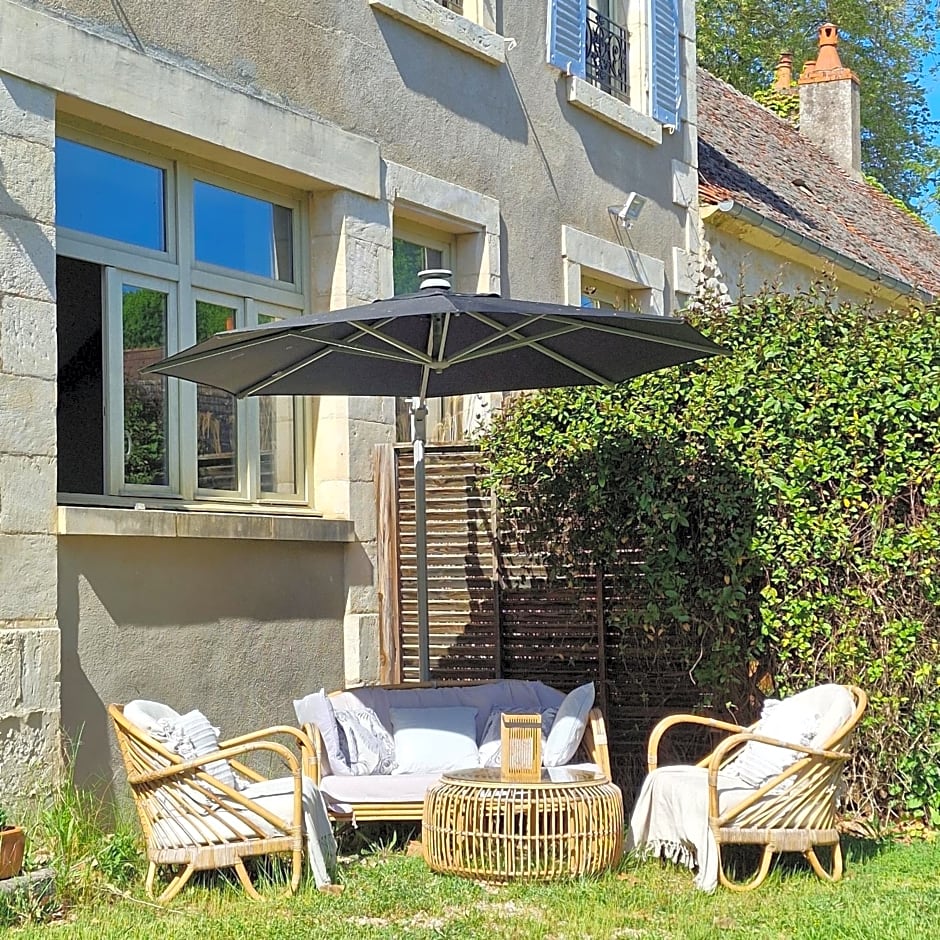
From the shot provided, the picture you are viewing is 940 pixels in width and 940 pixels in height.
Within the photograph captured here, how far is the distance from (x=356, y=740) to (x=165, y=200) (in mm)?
2945

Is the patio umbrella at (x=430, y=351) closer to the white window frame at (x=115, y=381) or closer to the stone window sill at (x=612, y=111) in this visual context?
the white window frame at (x=115, y=381)

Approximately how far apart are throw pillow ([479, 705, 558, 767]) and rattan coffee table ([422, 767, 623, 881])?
3.46 feet

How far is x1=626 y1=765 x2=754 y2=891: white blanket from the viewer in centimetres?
635

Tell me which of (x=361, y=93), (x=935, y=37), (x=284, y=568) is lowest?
(x=284, y=568)

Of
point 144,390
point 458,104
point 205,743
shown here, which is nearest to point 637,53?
point 458,104

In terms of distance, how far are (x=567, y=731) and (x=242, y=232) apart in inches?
129

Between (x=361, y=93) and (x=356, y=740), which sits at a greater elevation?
(x=361, y=93)

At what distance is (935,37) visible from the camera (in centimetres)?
3002

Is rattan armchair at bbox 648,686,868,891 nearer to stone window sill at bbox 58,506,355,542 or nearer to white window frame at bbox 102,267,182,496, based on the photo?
stone window sill at bbox 58,506,355,542

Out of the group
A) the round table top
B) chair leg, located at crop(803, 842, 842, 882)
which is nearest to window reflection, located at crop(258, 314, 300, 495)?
the round table top

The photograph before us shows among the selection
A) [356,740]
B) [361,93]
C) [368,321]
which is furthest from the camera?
[361,93]

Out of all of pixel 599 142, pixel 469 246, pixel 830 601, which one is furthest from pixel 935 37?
pixel 830 601

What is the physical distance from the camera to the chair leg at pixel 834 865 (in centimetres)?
641

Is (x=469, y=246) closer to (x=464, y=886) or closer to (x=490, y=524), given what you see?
(x=490, y=524)
